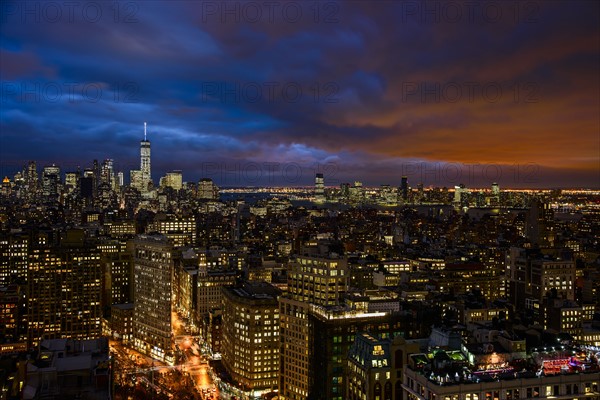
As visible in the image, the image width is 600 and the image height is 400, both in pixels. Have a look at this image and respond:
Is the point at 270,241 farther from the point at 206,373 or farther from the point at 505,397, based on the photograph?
the point at 505,397

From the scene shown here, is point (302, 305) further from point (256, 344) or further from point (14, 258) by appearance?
point (14, 258)

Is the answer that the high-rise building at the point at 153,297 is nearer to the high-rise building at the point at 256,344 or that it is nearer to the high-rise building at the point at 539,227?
the high-rise building at the point at 256,344

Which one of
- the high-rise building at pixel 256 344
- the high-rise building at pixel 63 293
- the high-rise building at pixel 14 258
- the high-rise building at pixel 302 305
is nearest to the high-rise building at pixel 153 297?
the high-rise building at pixel 63 293

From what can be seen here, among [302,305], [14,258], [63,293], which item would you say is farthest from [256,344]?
[14,258]

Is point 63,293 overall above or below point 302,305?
below

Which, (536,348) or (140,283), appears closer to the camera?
(536,348)

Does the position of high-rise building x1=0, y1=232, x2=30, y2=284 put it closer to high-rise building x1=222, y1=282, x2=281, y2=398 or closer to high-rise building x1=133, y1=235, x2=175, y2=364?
high-rise building x1=133, y1=235, x2=175, y2=364

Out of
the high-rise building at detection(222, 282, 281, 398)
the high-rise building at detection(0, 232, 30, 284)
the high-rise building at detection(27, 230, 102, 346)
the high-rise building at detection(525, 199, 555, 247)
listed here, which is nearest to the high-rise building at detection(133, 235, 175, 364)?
the high-rise building at detection(27, 230, 102, 346)

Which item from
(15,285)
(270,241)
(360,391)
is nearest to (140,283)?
(15,285)
